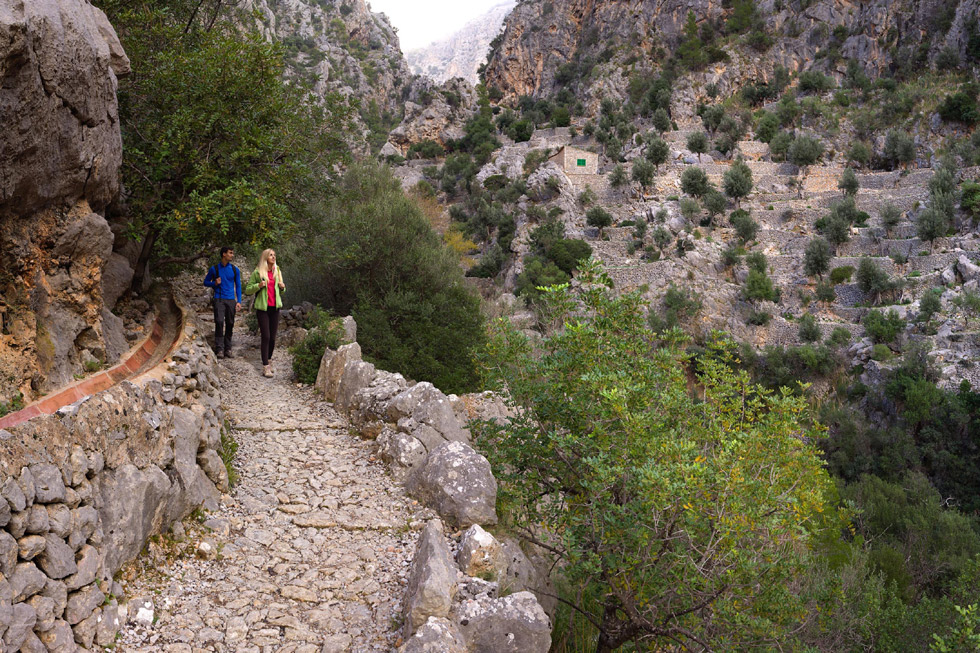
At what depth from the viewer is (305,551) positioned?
551 cm

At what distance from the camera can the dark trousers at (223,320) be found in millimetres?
10609

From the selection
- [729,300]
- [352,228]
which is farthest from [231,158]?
[729,300]

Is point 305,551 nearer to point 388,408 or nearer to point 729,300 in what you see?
point 388,408

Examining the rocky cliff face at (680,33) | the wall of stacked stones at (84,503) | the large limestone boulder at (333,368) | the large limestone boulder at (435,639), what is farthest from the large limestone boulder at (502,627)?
the rocky cliff face at (680,33)

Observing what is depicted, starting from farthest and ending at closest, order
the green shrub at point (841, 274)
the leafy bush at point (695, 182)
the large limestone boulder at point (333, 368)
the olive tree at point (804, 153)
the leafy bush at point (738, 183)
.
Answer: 1. the olive tree at point (804, 153)
2. the leafy bush at point (695, 182)
3. the leafy bush at point (738, 183)
4. the green shrub at point (841, 274)
5. the large limestone boulder at point (333, 368)

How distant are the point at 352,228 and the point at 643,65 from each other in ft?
241

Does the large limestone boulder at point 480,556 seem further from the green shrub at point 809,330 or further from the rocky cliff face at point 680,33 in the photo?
the rocky cliff face at point 680,33

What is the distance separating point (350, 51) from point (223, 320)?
3563 inches

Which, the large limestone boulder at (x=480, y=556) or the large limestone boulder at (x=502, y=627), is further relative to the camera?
the large limestone boulder at (x=480, y=556)

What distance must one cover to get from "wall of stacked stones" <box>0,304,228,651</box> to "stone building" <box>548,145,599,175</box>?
52991 mm

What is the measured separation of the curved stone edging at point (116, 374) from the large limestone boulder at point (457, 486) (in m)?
3.32

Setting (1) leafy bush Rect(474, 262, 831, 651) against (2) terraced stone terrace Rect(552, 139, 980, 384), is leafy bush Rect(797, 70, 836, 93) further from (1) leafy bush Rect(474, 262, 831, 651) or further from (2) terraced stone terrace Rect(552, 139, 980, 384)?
(1) leafy bush Rect(474, 262, 831, 651)

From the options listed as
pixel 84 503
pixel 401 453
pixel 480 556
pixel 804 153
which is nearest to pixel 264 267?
pixel 401 453

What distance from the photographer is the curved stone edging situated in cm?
418
